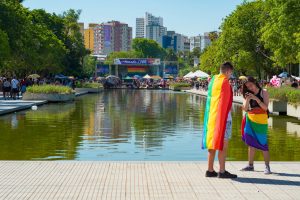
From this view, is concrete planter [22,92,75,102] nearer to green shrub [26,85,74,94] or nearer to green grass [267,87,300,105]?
green shrub [26,85,74,94]

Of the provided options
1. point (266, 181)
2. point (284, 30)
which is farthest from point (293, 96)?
point (266, 181)

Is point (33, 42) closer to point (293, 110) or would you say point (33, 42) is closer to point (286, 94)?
point (286, 94)

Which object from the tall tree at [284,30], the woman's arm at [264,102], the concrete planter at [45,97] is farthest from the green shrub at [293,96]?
the concrete planter at [45,97]

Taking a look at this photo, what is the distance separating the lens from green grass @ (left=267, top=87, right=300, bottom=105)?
→ 26.8 m

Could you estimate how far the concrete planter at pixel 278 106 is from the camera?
94.9 feet

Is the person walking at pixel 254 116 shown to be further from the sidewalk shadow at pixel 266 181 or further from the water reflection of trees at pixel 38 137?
the water reflection of trees at pixel 38 137

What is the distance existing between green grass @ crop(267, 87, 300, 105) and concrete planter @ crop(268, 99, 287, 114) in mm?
197

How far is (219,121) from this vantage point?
953 centimetres

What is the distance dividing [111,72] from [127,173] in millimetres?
156359

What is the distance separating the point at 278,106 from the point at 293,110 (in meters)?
2.05

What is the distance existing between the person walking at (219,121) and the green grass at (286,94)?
1754cm

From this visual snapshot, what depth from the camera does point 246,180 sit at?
30.7ft

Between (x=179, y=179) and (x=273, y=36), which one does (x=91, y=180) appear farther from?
(x=273, y=36)

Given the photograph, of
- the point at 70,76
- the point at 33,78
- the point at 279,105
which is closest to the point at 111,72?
the point at 70,76
